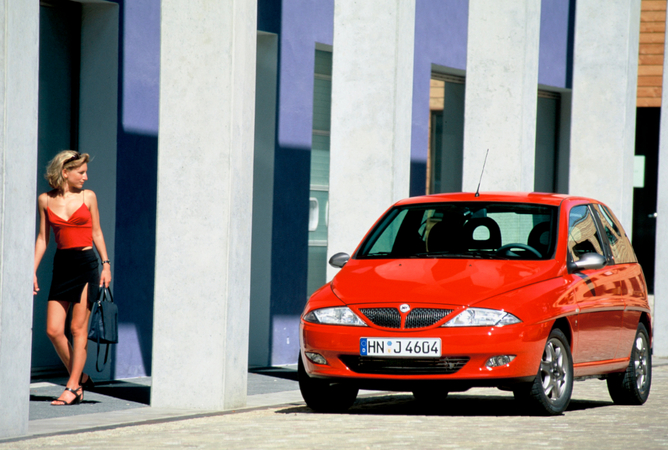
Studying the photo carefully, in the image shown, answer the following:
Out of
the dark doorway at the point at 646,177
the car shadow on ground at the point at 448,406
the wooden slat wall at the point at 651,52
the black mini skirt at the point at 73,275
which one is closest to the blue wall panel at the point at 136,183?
the black mini skirt at the point at 73,275

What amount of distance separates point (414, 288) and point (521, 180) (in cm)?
458

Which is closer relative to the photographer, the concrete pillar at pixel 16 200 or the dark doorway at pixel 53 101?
the concrete pillar at pixel 16 200

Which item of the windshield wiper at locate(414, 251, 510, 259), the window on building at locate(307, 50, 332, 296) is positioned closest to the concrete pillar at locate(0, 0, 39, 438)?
the windshield wiper at locate(414, 251, 510, 259)

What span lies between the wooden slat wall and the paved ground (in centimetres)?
1594

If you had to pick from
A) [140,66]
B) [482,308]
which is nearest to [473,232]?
[482,308]

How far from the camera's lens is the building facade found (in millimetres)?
9133

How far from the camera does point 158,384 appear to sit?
9.30 m

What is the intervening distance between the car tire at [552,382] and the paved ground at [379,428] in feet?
0.44

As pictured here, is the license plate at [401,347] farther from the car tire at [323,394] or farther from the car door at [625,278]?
the car door at [625,278]

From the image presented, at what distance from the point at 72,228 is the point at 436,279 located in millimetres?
3009

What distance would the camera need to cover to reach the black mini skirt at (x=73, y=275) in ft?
31.8

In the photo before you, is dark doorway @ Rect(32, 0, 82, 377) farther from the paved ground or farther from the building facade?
the paved ground

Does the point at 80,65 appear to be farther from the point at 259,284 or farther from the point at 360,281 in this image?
the point at 360,281

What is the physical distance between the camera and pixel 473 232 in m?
9.43
